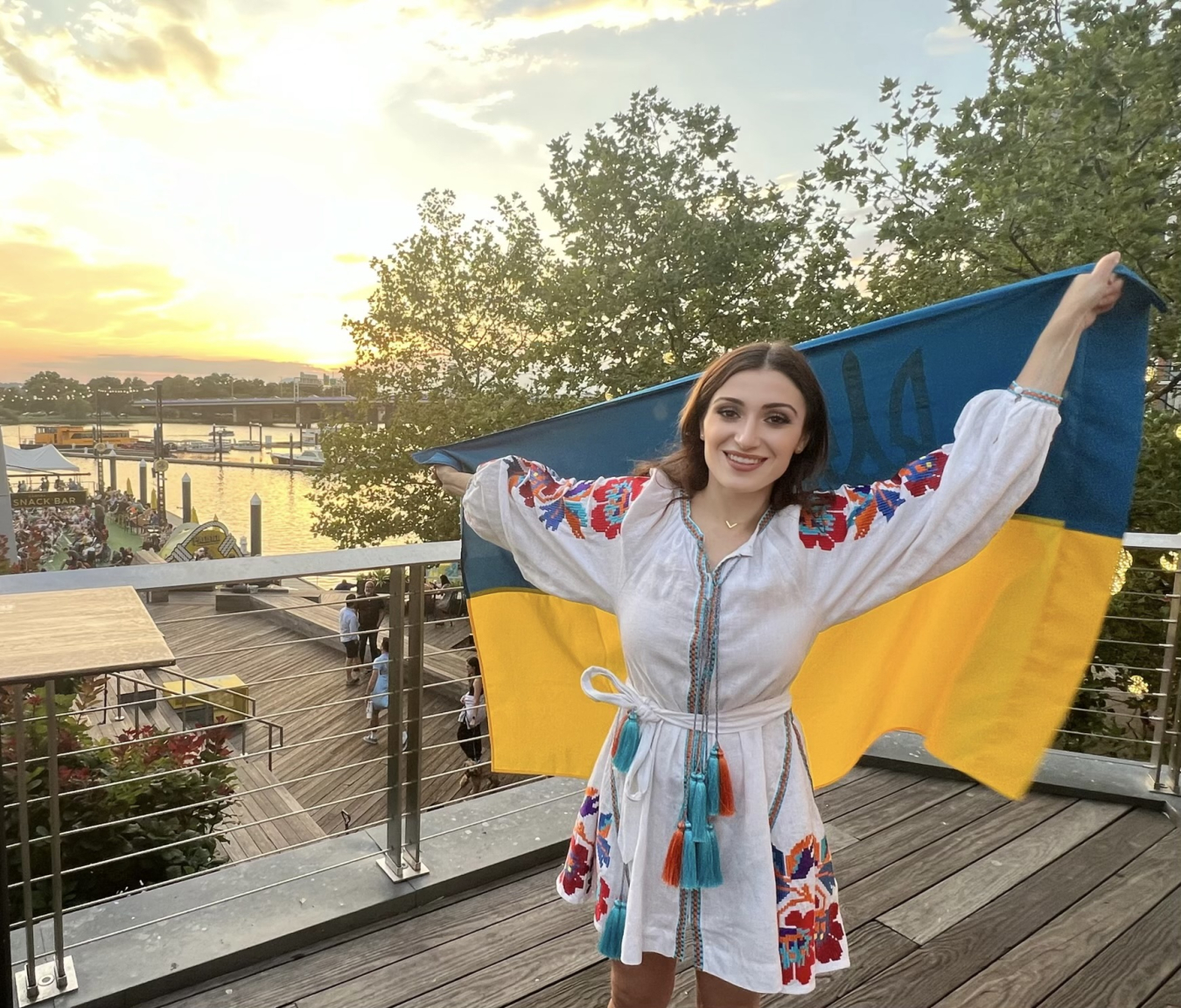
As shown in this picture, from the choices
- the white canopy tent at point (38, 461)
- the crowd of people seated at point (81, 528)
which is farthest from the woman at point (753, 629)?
the white canopy tent at point (38, 461)

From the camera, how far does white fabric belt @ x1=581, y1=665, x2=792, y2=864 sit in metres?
1.19

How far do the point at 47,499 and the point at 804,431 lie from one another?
57776 millimetres

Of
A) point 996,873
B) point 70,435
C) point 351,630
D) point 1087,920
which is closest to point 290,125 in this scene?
point 351,630

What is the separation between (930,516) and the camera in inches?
46.4

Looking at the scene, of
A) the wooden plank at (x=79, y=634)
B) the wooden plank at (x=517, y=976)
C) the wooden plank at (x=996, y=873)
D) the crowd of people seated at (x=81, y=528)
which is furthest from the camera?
the crowd of people seated at (x=81, y=528)

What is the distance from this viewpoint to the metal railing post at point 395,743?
2041 millimetres

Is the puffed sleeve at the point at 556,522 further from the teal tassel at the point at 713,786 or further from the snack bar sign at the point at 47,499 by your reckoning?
the snack bar sign at the point at 47,499

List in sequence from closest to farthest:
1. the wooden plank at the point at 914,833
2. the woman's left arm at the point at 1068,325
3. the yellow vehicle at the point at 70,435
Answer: the woman's left arm at the point at 1068,325
the wooden plank at the point at 914,833
the yellow vehicle at the point at 70,435

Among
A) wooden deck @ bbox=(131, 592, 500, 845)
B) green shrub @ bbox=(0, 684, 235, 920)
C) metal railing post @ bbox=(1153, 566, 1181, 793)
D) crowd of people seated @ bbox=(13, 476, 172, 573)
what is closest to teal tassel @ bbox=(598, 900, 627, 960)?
green shrub @ bbox=(0, 684, 235, 920)

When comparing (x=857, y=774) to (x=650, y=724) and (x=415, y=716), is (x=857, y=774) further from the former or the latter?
(x=650, y=724)

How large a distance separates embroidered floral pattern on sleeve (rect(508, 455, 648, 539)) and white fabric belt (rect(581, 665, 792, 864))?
10.1 inches

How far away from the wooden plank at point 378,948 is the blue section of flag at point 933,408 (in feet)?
2.96

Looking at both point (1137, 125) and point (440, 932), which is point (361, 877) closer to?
point (440, 932)

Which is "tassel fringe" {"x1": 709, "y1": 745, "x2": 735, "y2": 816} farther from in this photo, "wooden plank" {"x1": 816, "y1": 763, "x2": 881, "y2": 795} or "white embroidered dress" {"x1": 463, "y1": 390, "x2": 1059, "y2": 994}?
"wooden plank" {"x1": 816, "y1": 763, "x2": 881, "y2": 795}
